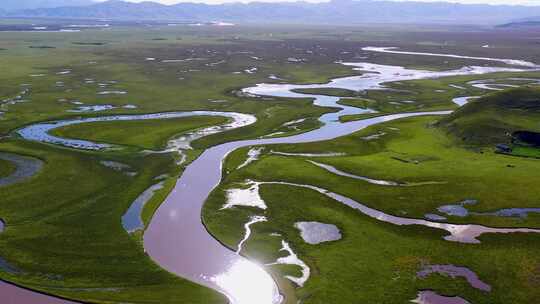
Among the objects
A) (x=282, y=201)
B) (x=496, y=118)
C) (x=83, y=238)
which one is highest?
(x=496, y=118)

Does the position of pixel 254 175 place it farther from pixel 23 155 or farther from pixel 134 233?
pixel 23 155

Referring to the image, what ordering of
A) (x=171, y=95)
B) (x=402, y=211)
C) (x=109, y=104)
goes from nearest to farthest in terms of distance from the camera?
(x=402, y=211), (x=109, y=104), (x=171, y=95)

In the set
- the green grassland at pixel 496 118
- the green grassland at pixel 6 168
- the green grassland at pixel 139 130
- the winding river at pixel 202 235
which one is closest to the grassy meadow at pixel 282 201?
the green grassland at pixel 6 168

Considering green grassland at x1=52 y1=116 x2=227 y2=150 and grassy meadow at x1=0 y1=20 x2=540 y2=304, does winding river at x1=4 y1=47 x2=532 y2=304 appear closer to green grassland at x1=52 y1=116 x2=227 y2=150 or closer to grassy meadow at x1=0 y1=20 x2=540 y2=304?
grassy meadow at x1=0 y1=20 x2=540 y2=304

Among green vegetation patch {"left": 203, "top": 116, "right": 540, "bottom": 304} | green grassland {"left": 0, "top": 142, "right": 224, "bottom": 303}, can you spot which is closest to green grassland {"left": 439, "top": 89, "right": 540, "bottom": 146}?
green vegetation patch {"left": 203, "top": 116, "right": 540, "bottom": 304}

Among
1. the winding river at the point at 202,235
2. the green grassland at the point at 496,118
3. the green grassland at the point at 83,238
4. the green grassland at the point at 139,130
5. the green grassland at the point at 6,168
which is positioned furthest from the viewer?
the green grassland at the point at 496,118

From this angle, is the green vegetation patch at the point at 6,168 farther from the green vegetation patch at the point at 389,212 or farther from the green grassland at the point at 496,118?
the green grassland at the point at 496,118

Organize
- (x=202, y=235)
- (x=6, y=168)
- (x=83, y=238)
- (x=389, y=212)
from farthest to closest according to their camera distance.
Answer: (x=6, y=168) → (x=389, y=212) → (x=202, y=235) → (x=83, y=238)

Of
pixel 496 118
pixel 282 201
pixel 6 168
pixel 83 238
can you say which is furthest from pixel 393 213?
pixel 6 168

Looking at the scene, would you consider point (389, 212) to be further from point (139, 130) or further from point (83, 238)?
point (139, 130)

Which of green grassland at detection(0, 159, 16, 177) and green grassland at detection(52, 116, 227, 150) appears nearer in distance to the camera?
green grassland at detection(0, 159, 16, 177)

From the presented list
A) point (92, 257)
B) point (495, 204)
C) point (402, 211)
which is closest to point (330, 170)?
point (402, 211)
